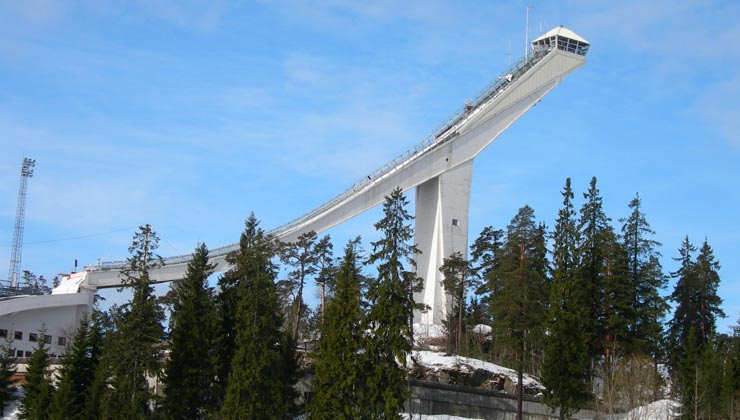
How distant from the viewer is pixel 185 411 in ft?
108

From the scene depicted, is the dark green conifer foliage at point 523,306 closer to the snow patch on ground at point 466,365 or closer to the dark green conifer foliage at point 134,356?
the snow patch on ground at point 466,365

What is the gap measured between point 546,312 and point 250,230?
12806 mm

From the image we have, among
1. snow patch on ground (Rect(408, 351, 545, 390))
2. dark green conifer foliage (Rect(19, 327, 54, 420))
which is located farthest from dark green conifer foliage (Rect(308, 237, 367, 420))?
dark green conifer foliage (Rect(19, 327, 54, 420))

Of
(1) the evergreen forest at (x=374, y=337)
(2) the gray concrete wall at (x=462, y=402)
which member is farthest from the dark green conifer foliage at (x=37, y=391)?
(2) the gray concrete wall at (x=462, y=402)

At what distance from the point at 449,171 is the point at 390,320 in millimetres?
29509

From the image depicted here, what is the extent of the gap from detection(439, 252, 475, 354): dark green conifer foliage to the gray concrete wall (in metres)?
9.97

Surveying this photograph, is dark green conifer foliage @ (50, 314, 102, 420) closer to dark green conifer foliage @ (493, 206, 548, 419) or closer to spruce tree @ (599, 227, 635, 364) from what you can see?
dark green conifer foliage @ (493, 206, 548, 419)

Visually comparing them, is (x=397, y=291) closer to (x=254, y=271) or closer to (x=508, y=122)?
(x=254, y=271)

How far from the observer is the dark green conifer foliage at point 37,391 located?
124 feet

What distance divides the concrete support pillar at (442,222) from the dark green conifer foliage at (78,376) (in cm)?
2494

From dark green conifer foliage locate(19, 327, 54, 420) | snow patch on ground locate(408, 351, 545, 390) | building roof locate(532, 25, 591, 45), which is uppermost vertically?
building roof locate(532, 25, 591, 45)

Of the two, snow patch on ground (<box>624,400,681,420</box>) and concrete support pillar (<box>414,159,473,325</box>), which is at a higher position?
concrete support pillar (<box>414,159,473,325</box>)

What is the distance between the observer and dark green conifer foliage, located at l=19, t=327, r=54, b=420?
37672 mm

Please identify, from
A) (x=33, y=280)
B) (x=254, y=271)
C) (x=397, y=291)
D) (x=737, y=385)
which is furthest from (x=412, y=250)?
(x=33, y=280)
